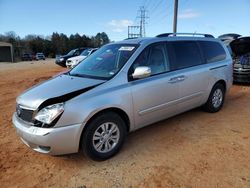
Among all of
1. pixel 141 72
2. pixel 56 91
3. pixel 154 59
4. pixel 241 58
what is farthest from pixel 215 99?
pixel 241 58

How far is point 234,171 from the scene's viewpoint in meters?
3.27

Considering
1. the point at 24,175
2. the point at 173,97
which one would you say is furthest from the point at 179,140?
the point at 24,175

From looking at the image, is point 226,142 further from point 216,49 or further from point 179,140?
point 216,49

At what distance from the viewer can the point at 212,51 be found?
5449mm

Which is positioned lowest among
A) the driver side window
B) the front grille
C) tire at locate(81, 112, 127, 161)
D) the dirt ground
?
the dirt ground

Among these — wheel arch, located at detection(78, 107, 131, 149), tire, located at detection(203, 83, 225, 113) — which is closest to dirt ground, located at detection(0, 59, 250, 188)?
wheel arch, located at detection(78, 107, 131, 149)

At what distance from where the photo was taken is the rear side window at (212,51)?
5273 mm

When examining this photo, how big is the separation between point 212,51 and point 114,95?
118 inches

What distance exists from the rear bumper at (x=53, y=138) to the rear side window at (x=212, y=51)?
3356mm

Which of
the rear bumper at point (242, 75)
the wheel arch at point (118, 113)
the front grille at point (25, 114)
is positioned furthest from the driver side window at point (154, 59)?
the rear bumper at point (242, 75)

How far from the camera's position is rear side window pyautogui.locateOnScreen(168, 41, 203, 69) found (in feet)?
14.8

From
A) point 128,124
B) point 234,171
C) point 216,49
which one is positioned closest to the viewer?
point 234,171

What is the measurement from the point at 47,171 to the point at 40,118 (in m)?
0.80

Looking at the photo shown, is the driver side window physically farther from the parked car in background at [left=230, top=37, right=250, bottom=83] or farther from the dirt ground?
the parked car in background at [left=230, top=37, right=250, bottom=83]
